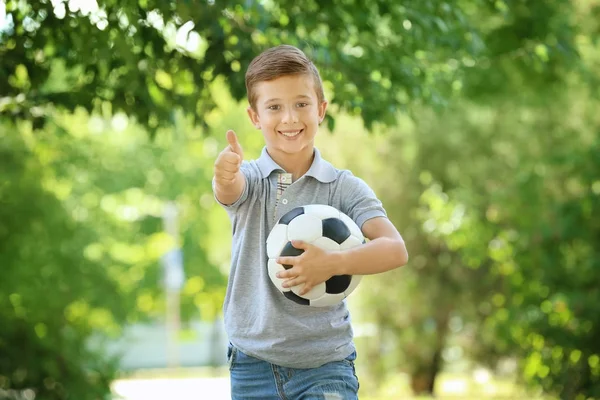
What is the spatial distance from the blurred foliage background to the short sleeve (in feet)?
7.80

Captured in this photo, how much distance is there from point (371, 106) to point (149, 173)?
18.1 metres

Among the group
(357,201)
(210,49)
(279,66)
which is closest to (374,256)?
(357,201)

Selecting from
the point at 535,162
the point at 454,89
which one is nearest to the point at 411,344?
the point at 535,162

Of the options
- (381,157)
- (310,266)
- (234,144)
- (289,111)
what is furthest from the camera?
(381,157)

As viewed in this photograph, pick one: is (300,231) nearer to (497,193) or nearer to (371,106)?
(371,106)

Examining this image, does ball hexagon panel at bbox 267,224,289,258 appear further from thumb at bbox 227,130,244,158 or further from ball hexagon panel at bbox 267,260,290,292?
thumb at bbox 227,130,244,158

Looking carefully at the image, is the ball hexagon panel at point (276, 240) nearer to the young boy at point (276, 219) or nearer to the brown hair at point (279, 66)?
the young boy at point (276, 219)

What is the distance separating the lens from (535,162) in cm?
1371

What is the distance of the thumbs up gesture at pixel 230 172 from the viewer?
3.09m

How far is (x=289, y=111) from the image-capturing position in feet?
10.5

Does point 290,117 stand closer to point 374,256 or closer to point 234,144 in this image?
point 234,144

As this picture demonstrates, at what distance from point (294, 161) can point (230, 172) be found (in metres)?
0.32

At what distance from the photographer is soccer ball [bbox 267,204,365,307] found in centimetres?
304

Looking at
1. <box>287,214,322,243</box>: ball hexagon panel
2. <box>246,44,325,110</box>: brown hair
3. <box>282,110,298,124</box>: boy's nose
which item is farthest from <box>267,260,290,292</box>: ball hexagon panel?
<box>246,44,325,110</box>: brown hair
